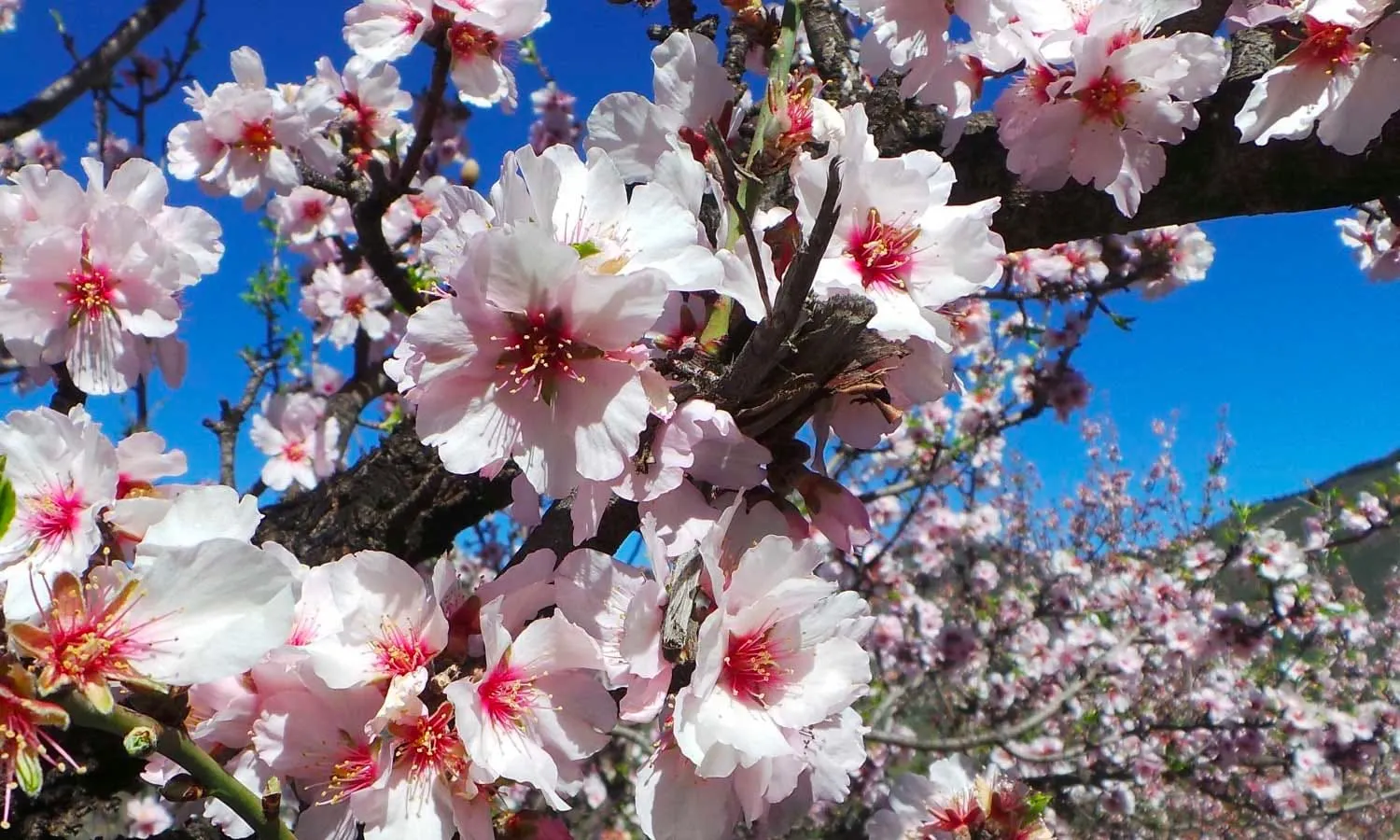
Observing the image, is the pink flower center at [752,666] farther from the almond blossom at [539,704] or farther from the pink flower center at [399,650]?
the pink flower center at [399,650]

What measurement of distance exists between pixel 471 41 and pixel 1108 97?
4.87 feet

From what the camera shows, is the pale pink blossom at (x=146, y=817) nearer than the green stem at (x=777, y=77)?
No

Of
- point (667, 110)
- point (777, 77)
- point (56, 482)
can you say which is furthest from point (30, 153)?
point (777, 77)

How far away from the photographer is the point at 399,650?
37.4 inches

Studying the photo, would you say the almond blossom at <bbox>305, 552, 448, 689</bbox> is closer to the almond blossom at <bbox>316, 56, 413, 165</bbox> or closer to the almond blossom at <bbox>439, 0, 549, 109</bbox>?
the almond blossom at <bbox>439, 0, 549, 109</bbox>

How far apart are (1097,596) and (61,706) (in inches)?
302

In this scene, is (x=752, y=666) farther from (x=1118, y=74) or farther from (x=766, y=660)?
(x=1118, y=74)

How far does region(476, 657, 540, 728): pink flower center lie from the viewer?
93cm

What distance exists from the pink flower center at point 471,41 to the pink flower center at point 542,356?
54.3 inches

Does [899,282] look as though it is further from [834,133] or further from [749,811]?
[749,811]

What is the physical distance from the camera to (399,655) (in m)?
0.95

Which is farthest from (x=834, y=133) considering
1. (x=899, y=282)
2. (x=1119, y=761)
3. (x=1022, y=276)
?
(x=1119, y=761)

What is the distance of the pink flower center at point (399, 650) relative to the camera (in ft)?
3.05

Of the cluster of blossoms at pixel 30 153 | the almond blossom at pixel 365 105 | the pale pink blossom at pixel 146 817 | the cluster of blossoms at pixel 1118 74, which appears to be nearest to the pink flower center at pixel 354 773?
the cluster of blossoms at pixel 1118 74
